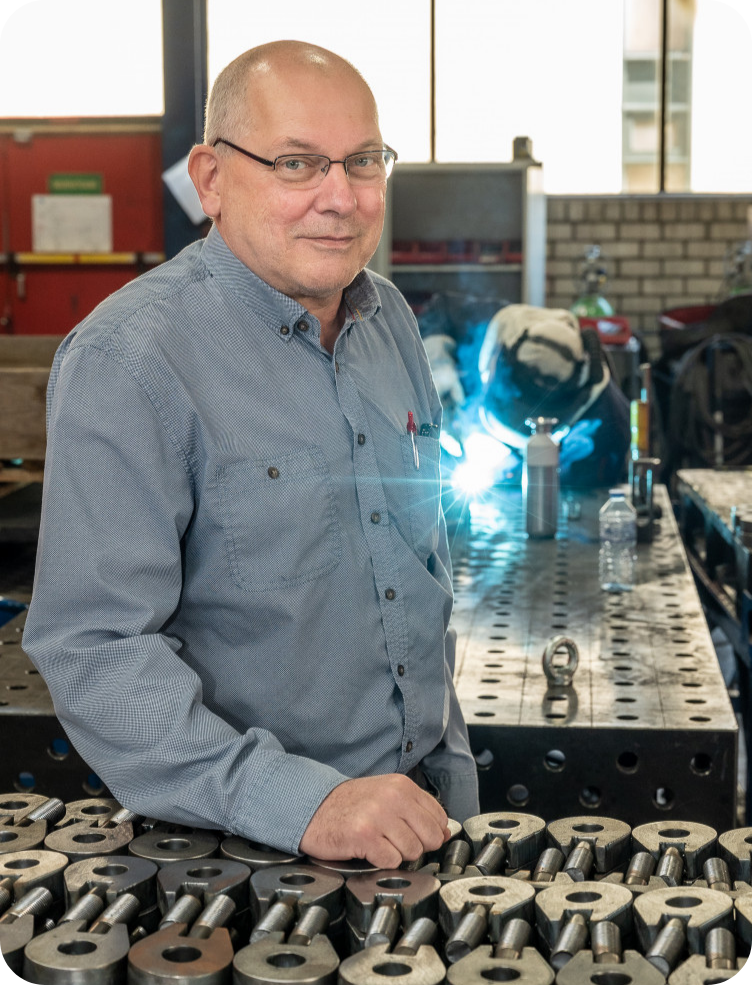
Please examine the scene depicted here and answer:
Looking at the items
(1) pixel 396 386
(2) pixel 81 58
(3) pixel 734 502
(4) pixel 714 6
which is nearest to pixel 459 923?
(1) pixel 396 386

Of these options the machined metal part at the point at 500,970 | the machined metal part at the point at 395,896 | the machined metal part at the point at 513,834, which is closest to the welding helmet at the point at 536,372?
the machined metal part at the point at 513,834

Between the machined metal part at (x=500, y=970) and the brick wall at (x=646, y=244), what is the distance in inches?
288

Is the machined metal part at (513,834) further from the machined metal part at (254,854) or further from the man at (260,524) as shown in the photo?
the machined metal part at (254,854)

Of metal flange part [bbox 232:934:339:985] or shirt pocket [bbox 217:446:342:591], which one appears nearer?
metal flange part [bbox 232:934:339:985]

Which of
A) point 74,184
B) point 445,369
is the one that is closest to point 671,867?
point 445,369

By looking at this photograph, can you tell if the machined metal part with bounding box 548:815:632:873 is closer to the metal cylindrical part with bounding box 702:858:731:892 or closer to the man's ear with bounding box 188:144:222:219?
the metal cylindrical part with bounding box 702:858:731:892

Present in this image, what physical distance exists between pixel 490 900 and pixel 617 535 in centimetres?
156

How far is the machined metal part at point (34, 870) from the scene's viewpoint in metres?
0.76

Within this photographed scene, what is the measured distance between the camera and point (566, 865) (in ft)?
2.63

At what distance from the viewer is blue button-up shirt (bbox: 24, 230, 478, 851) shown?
91cm

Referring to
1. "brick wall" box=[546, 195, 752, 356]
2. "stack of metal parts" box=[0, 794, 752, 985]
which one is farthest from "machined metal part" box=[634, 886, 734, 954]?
"brick wall" box=[546, 195, 752, 356]

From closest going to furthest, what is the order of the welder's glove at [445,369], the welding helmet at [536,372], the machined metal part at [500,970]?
the machined metal part at [500,970] → the welding helmet at [536,372] → the welder's glove at [445,369]

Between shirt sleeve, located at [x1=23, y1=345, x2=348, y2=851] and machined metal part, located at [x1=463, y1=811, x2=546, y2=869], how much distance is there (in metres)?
0.12

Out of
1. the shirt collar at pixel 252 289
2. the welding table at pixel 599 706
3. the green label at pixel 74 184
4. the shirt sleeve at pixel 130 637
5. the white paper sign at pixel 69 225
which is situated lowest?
the welding table at pixel 599 706
